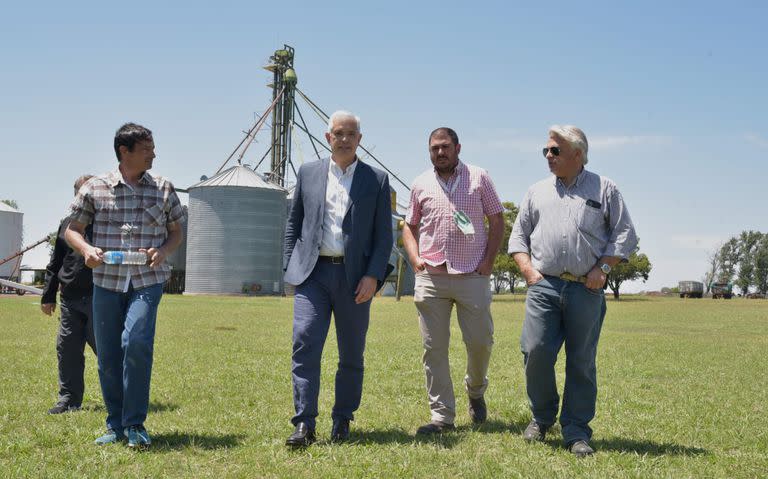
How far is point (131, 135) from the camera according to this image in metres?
5.71

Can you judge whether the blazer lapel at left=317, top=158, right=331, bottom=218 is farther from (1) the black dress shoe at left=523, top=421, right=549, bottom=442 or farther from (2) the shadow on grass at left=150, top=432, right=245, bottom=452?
(1) the black dress shoe at left=523, top=421, right=549, bottom=442

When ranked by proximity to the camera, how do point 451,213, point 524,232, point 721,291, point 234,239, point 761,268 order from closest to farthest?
point 524,232 < point 451,213 < point 234,239 < point 721,291 < point 761,268

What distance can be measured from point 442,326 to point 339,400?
108 centimetres

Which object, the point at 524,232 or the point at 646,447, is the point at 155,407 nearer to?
the point at 524,232

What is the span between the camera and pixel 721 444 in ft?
19.9

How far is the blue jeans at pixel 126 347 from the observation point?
5.55m

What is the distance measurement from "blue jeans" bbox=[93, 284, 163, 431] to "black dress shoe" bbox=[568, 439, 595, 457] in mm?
3066

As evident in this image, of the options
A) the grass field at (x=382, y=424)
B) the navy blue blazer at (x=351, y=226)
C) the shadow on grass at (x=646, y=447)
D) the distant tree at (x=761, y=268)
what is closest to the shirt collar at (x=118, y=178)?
the navy blue blazer at (x=351, y=226)

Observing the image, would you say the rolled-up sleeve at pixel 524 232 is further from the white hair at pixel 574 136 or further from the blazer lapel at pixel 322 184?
the blazer lapel at pixel 322 184

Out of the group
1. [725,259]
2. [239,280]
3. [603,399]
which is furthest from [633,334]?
[725,259]

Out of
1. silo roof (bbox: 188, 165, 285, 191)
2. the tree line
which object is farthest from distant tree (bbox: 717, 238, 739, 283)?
silo roof (bbox: 188, 165, 285, 191)

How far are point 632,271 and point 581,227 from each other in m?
76.5

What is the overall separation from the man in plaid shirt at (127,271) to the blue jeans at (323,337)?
106 cm

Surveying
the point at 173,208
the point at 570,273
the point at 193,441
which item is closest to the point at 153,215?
the point at 173,208
